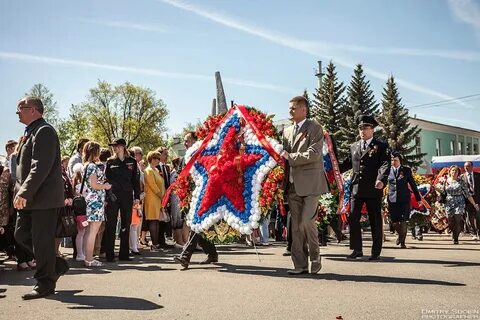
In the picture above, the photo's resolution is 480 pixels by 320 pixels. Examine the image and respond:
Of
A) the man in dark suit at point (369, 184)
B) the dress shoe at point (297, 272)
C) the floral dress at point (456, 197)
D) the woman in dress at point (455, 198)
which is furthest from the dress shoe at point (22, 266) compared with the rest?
the floral dress at point (456, 197)

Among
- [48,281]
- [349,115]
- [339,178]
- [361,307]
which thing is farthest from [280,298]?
[349,115]

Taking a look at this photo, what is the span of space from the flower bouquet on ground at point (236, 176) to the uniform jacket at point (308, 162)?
340mm

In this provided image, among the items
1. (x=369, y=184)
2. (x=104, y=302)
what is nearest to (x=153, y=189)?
(x=369, y=184)

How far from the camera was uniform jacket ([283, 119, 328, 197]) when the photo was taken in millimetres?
6703

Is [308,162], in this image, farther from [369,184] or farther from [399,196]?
[399,196]

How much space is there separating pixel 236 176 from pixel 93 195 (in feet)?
9.42

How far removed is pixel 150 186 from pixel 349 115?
46.3m

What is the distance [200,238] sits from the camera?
7859 mm

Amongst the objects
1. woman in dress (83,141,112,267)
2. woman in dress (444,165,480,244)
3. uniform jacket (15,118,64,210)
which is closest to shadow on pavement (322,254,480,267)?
woman in dress (83,141,112,267)

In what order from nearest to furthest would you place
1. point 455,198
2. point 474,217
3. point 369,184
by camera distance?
point 369,184 → point 455,198 → point 474,217

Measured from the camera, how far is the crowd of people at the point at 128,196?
5.63 meters

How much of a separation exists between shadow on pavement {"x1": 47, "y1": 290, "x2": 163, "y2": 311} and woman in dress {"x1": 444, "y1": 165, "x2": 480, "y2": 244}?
33.4ft

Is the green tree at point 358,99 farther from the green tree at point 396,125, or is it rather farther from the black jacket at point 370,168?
the black jacket at point 370,168

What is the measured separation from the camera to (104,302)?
17.3ft
